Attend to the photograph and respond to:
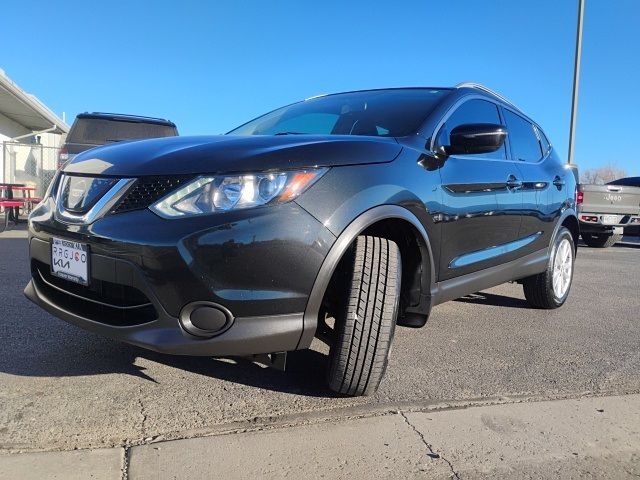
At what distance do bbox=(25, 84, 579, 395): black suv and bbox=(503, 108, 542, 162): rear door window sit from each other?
1.17 m

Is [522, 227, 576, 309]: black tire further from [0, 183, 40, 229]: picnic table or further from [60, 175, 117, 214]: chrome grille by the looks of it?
[0, 183, 40, 229]: picnic table

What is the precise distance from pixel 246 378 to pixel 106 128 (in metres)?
6.68

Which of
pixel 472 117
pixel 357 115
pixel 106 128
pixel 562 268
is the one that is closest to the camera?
pixel 357 115

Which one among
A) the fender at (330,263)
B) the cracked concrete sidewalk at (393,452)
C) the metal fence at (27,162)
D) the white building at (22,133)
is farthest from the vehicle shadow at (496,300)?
the metal fence at (27,162)

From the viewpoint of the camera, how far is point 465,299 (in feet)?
17.3

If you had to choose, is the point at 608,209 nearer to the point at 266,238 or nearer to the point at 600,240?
the point at 600,240

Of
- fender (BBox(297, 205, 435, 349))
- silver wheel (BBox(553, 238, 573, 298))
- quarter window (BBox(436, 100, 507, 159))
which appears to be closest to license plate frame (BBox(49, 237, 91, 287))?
fender (BBox(297, 205, 435, 349))

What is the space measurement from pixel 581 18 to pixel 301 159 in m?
14.0

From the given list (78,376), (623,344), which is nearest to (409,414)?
(78,376)

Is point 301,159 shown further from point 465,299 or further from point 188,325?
point 465,299

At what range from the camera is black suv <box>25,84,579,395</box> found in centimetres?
217

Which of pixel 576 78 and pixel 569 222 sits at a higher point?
pixel 576 78

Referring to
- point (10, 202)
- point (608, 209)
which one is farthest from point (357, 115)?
point (10, 202)

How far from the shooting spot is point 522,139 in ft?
14.4
